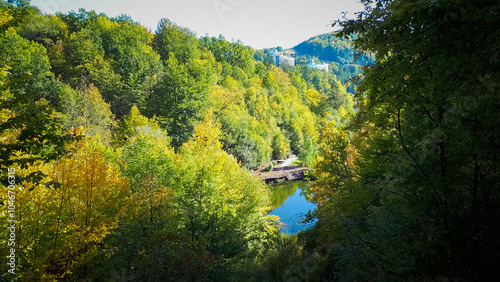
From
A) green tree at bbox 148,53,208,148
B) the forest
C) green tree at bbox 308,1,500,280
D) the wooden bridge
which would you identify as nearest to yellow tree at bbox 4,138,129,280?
the forest

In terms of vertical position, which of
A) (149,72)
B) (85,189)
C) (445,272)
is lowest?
(445,272)

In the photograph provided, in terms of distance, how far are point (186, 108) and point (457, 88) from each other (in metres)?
34.9

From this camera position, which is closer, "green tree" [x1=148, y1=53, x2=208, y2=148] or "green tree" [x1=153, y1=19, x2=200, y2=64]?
"green tree" [x1=148, y1=53, x2=208, y2=148]

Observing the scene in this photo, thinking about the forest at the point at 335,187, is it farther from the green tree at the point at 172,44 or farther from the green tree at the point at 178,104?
the green tree at the point at 172,44

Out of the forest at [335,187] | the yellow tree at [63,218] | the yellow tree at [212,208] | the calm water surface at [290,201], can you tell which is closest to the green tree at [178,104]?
the forest at [335,187]

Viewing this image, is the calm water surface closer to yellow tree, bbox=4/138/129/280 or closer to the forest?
the forest

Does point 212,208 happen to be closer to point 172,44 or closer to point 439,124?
point 439,124

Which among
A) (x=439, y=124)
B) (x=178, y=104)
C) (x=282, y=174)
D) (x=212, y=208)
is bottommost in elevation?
(x=439, y=124)

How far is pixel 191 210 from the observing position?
14055mm

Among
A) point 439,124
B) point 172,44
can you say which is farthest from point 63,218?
point 172,44

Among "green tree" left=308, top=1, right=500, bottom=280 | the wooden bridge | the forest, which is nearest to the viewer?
"green tree" left=308, top=1, right=500, bottom=280

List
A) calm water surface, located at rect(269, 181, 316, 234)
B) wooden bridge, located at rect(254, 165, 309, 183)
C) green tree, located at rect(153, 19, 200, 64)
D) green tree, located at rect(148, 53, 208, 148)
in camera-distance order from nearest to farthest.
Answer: calm water surface, located at rect(269, 181, 316, 234) < green tree, located at rect(148, 53, 208, 148) < wooden bridge, located at rect(254, 165, 309, 183) < green tree, located at rect(153, 19, 200, 64)

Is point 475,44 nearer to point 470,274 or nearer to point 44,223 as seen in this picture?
point 470,274

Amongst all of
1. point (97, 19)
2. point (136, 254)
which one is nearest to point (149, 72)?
point (97, 19)
